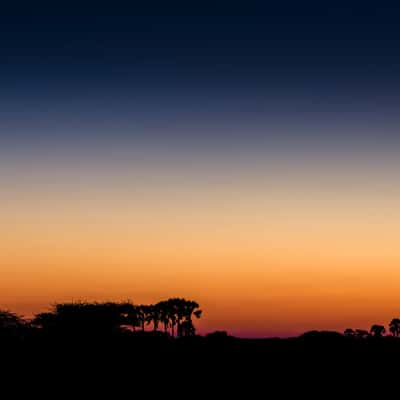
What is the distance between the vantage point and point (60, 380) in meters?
62.3

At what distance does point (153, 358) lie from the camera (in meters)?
75.2

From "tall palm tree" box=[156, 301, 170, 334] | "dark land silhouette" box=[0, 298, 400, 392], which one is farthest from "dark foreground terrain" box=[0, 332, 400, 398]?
"tall palm tree" box=[156, 301, 170, 334]

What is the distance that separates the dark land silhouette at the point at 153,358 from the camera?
62.6 metres

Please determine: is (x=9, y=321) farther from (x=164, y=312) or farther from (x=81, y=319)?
(x=164, y=312)

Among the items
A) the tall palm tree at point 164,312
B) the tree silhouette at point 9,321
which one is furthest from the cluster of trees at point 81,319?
the tall palm tree at point 164,312

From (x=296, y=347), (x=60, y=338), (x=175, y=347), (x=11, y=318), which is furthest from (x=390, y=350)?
(x=11, y=318)

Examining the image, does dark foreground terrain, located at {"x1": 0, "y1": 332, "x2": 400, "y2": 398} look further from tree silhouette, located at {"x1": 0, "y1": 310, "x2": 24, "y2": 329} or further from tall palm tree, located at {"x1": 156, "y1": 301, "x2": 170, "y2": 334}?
tall palm tree, located at {"x1": 156, "y1": 301, "x2": 170, "y2": 334}

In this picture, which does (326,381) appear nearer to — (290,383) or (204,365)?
(290,383)

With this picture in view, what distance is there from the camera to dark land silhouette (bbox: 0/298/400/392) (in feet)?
205

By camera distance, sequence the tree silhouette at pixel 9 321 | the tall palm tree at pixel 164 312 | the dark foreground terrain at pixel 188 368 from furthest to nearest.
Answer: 1. the tall palm tree at pixel 164 312
2. the tree silhouette at pixel 9 321
3. the dark foreground terrain at pixel 188 368

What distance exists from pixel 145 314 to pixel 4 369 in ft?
311

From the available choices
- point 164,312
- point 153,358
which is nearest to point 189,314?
point 164,312

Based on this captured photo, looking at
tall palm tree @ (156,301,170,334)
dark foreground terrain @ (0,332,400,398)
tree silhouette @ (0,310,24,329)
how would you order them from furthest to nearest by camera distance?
1. tall palm tree @ (156,301,170,334)
2. tree silhouette @ (0,310,24,329)
3. dark foreground terrain @ (0,332,400,398)

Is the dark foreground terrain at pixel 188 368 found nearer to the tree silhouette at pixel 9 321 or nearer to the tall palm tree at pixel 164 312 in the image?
the tree silhouette at pixel 9 321
